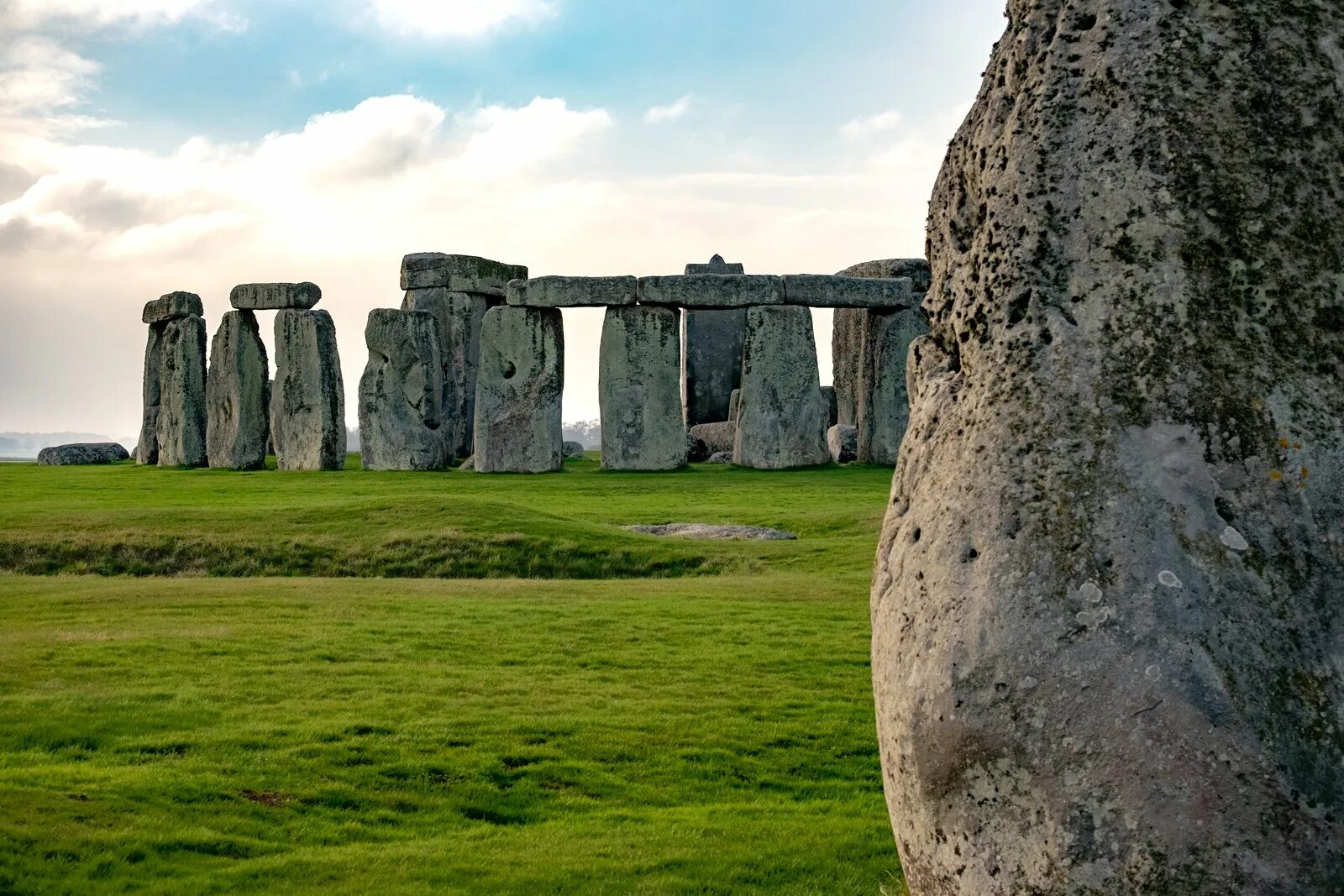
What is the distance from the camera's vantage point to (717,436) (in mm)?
34375

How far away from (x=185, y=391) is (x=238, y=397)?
1.94 meters

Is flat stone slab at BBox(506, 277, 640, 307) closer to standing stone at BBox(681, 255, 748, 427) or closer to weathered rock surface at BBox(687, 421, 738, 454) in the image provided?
weathered rock surface at BBox(687, 421, 738, 454)

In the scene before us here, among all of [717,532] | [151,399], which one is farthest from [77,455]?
[717,532]

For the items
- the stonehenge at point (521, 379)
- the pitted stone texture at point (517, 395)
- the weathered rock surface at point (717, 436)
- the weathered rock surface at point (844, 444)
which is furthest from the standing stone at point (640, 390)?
the weathered rock surface at point (717, 436)

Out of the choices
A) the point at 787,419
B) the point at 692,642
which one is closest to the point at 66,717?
the point at 692,642

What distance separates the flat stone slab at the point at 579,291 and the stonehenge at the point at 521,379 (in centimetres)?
3

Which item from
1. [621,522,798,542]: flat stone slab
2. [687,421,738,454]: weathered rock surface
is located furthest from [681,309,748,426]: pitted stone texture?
[621,522,798,542]: flat stone slab

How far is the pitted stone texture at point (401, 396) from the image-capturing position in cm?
3002

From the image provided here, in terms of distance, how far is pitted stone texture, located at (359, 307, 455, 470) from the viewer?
30016 millimetres

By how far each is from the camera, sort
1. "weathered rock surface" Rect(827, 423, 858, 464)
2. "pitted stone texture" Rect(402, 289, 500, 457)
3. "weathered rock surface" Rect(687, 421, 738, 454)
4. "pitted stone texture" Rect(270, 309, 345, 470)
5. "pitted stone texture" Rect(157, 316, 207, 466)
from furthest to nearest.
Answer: "pitted stone texture" Rect(402, 289, 500, 457)
"weathered rock surface" Rect(687, 421, 738, 454)
"pitted stone texture" Rect(157, 316, 207, 466)
"weathered rock surface" Rect(827, 423, 858, 464)
"pitted stone texture" Rect(270, 309, 345, 470)

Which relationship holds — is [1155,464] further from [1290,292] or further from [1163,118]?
[1163,118]

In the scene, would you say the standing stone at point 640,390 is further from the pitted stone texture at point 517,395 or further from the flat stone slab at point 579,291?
the pitted stone texture at point 517,395

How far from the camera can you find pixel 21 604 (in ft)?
43.2

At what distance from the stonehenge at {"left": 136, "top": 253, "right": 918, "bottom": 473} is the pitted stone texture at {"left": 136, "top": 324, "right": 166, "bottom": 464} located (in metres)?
1.86
